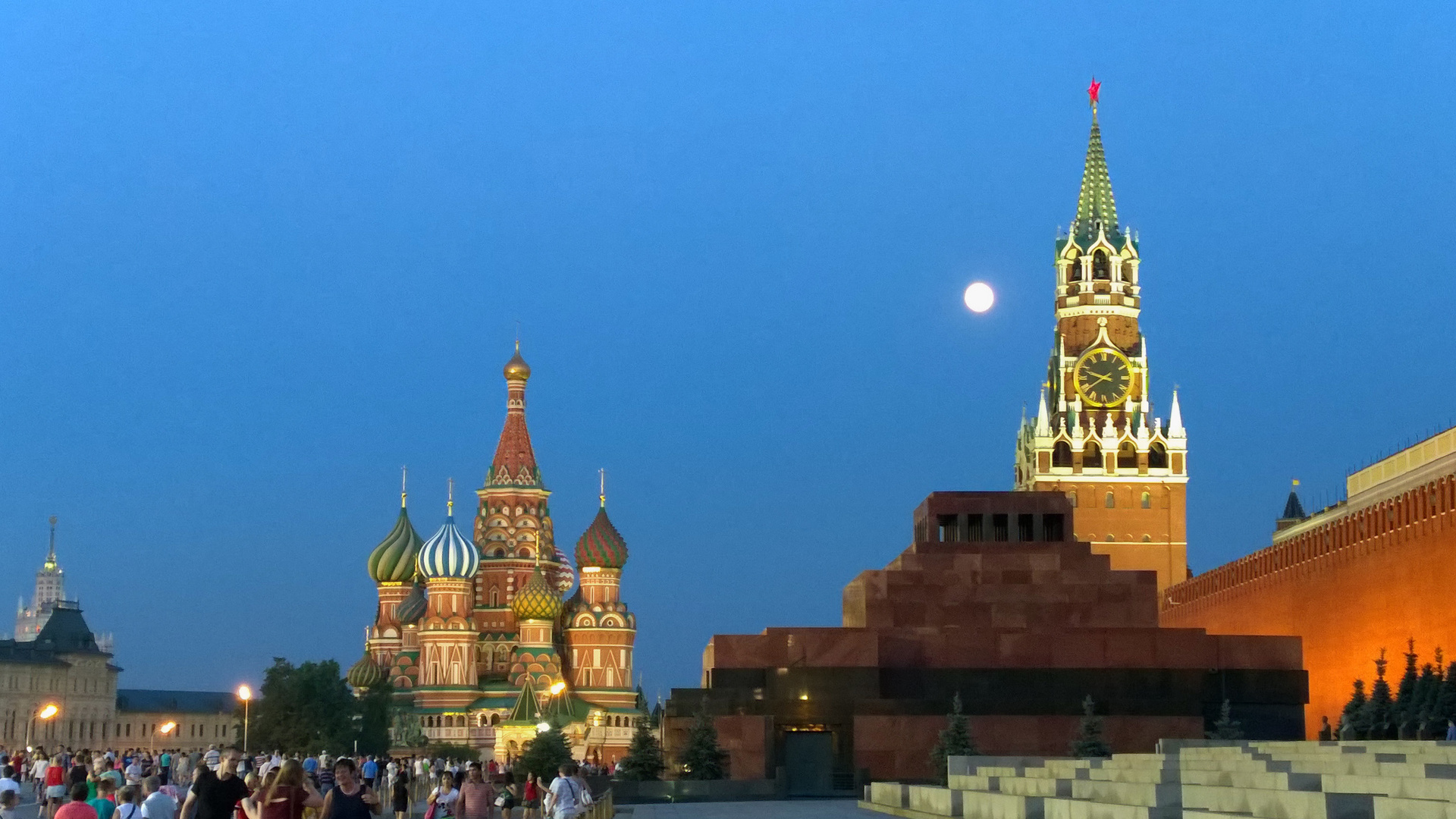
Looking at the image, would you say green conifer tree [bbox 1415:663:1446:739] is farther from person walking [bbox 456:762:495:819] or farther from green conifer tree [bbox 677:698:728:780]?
person walking [bbox 456:762:495:819]

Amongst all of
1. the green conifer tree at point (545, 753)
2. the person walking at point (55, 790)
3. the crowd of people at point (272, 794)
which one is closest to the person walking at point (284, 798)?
the crowd of people at point (272, 794)

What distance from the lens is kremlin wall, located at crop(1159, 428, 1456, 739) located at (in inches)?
1534

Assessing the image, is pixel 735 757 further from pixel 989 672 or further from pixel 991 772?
pixel 991 772

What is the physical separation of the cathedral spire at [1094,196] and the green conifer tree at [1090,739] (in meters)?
57.5

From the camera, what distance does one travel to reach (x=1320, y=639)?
46.3 metres

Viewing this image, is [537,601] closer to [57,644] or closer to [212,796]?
[57,644]

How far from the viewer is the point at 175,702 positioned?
118 m

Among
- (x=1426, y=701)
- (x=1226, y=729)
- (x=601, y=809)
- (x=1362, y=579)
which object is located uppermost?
(x=1362, y=579)

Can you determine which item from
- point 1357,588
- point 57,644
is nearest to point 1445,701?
point 1357,588

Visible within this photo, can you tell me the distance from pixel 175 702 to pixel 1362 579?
291ft

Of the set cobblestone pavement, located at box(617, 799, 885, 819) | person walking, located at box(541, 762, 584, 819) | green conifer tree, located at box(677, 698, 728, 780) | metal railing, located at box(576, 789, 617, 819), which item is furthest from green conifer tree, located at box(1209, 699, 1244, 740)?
person walking, located at box(541, 762, 584, 819)

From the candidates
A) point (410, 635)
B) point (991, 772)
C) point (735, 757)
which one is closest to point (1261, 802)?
point (991, 772)

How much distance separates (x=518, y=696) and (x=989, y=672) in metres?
42.0

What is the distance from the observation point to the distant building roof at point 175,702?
118 meters
